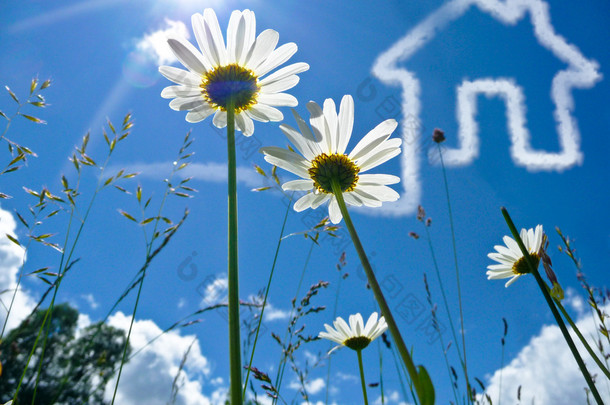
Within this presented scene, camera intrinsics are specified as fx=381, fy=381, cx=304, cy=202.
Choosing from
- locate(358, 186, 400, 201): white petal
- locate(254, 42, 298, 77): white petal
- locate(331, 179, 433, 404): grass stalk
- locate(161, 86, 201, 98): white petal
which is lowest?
locate(331, 179, 433, 404): grass stalk

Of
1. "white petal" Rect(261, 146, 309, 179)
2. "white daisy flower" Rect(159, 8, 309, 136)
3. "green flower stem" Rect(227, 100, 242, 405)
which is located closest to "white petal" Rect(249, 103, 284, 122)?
"white daisy flower" Rect(159, 8, 309, 136)

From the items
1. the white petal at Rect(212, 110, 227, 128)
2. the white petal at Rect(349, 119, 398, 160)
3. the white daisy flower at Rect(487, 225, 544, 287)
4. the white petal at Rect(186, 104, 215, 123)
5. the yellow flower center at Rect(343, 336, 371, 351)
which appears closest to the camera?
the white petal at Rect(349, 119, 398, 160)

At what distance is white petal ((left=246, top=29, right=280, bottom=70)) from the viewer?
1.46 metres

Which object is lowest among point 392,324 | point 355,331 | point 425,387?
point 425,387

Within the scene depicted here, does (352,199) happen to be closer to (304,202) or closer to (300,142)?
(304,202)

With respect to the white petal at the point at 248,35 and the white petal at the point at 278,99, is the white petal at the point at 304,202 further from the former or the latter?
the white petal at the point at 248,35

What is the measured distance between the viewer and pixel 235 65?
4.89 feet

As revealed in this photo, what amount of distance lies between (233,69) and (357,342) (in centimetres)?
183

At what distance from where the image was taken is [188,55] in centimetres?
141

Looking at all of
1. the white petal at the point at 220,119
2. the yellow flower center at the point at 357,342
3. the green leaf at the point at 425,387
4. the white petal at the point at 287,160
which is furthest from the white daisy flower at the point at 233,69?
the yellow flower center at the point at 357,342

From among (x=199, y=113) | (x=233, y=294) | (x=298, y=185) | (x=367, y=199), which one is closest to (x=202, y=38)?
(x=199, y=113)

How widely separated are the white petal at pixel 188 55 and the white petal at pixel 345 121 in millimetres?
557

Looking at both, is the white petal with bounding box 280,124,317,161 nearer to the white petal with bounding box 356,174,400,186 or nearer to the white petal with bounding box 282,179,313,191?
the white petal with bounding box 282,179,313,191

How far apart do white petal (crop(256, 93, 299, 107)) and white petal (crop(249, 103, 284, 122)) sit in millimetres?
26
